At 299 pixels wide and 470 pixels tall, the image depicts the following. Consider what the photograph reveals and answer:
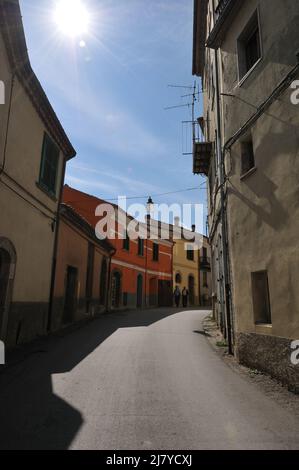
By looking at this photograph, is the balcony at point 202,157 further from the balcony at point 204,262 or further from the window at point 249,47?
the balcony at point 204,262

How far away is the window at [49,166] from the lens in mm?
10797

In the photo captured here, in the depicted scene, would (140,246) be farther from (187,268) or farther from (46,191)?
(46,191)

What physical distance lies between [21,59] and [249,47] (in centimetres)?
546

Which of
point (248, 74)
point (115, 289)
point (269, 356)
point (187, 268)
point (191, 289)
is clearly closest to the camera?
point (269, 356)

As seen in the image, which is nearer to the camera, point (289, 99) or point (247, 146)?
point (289, 99)

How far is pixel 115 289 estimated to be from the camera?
23828 millimetres

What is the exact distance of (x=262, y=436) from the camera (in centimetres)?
392

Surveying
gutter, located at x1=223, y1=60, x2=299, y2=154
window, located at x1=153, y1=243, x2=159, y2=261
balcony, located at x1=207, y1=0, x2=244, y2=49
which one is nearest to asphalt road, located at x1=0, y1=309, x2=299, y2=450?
gutter, located at x1=223, y1=60, x2=299, y2=154

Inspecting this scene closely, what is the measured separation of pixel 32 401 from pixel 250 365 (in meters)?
4.12

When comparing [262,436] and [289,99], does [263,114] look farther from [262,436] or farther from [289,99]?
[262,436]

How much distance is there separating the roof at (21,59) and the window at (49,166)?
0.48 metres

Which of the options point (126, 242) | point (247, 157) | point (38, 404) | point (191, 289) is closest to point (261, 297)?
point (247, 157)
